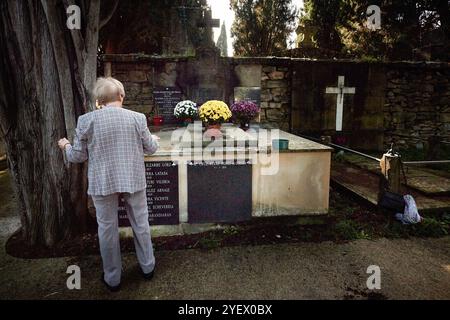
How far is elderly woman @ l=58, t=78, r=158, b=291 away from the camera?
2.71 meters

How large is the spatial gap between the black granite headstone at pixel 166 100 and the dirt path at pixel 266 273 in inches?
177

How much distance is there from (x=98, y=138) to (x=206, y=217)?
188 cm

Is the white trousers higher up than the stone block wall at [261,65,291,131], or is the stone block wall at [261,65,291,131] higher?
the stone block wall at [261,65,291,131]

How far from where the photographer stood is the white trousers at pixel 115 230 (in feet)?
9.18

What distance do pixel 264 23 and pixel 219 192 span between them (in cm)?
2009

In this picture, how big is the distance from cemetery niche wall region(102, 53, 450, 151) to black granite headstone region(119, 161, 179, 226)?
4.07m

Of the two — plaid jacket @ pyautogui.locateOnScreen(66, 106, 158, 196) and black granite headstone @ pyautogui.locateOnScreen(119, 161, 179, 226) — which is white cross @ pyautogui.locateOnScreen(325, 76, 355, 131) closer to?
black granite headstone @ pyautogui.locateOnScreen(119, 161, 179, 226)

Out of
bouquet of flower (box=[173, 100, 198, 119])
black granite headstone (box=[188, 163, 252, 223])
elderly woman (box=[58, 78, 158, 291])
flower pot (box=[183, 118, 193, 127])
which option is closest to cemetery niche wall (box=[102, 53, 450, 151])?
flower pot (box=[183, 118, 193, 127])

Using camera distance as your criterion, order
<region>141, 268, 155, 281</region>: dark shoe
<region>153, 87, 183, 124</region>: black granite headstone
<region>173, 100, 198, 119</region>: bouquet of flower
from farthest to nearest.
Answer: <region>153, 87, 183, 124</region>: black granite headstone < <region>173, 100, 198, 119</region>: bouquet of flower < <region>141, 268, 155, 281</region>: dark shoe

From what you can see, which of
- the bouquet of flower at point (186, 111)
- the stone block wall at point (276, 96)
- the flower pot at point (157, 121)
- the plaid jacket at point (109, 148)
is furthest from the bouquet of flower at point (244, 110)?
the stone block wall at point (276, 96)

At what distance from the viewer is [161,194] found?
397cm

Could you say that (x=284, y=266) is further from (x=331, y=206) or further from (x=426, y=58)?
(x=426, y=58)

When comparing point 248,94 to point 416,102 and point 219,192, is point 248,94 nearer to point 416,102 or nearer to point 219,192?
point 219,192

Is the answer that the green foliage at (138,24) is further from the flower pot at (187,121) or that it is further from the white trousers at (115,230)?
the white trousers at (115,230)
